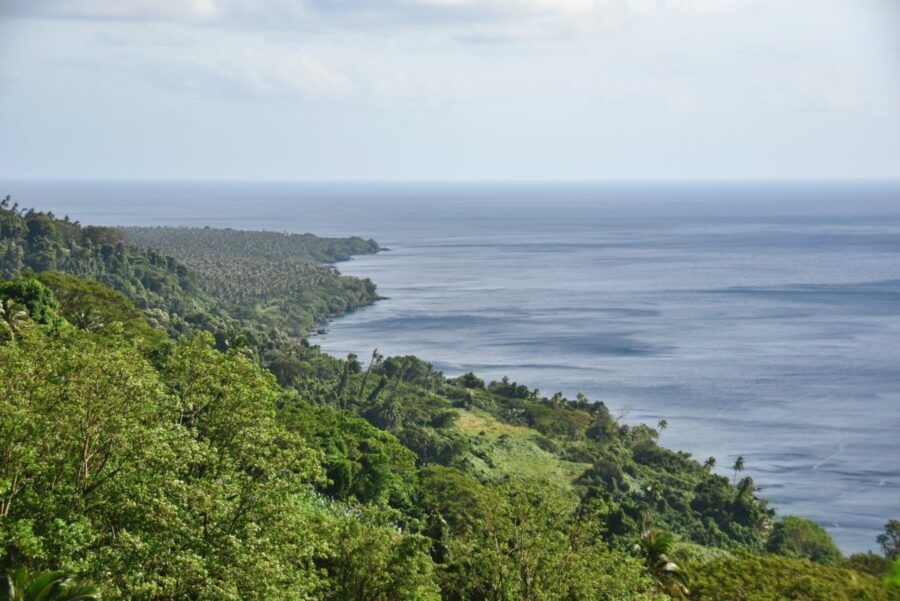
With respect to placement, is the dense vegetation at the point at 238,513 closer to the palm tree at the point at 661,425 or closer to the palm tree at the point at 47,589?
the palm tree at the point at 47,589

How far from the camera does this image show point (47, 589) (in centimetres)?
2038

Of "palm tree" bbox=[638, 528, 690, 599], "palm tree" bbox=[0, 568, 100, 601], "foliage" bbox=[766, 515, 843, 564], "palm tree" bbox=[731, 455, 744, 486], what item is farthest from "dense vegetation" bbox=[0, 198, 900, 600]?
"palm tree" bbox=[731, 455, 744, 486]

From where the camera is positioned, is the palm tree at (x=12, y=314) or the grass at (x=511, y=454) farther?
the grass at (x=511, y=454)

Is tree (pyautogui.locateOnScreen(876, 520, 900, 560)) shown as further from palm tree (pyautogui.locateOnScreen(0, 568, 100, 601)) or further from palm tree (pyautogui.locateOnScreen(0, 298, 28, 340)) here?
palm tree (pyautogui.locateOnScreen(0, 568, 100, 601))

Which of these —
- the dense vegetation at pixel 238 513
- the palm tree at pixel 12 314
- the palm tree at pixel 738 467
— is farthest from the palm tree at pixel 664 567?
the palm tree at pixel 738 467

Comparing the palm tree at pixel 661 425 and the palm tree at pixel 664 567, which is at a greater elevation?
the palm tree at pixel 664 567

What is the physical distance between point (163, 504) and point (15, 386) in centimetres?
756

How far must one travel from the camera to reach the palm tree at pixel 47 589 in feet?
66.1

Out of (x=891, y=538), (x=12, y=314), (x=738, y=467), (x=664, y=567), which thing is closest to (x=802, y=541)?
(x=891, y=538)

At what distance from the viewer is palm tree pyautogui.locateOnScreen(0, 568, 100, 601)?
20141 mm

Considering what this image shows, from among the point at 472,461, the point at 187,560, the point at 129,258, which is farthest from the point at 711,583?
the point at 129,258

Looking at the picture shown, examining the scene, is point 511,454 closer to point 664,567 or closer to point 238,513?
point 664,567

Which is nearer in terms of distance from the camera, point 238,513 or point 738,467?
point 238,513

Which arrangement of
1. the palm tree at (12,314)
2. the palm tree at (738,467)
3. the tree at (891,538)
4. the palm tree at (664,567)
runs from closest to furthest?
the palm tree at (664,567) < the palm tree at (12,314) < the tree at (891,538) < the palm tree at (738,467)
